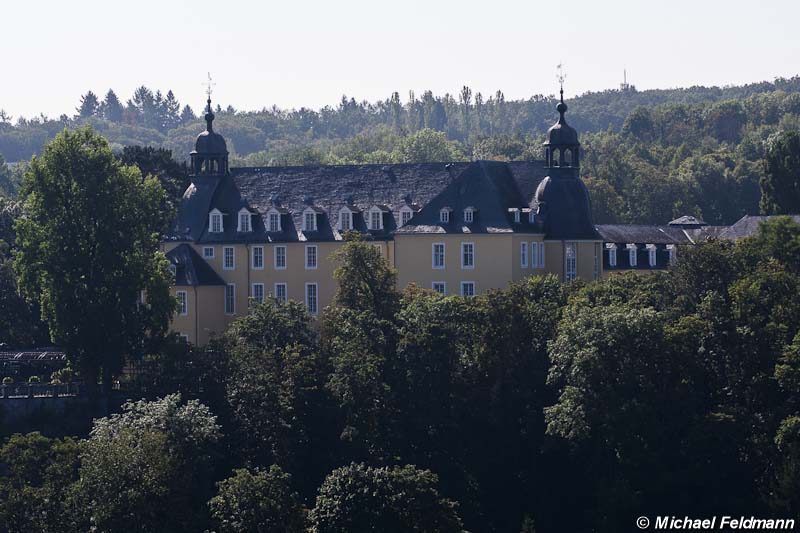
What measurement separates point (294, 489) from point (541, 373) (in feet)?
38.9

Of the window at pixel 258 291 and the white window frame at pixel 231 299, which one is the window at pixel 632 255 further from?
the white window frame at pixel 231 299

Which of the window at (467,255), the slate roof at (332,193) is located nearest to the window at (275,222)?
the slate roof at (332,193)

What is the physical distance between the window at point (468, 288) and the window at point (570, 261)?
16.1ft

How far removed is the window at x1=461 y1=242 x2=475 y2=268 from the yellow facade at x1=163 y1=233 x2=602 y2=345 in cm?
5

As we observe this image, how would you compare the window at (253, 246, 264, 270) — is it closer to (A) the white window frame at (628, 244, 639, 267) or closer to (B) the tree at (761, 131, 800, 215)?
(A) the white window frame at (628, 244, 639, 267)

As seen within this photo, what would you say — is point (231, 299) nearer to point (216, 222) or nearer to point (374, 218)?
point (216, 222)

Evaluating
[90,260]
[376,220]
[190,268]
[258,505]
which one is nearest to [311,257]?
[376,220]

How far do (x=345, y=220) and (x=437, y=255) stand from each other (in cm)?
624

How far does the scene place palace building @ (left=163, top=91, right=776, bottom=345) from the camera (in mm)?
82938

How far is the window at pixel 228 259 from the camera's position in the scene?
291ft

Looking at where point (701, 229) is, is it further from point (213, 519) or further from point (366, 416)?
point (213, 519)

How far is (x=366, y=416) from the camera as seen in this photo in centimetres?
6819

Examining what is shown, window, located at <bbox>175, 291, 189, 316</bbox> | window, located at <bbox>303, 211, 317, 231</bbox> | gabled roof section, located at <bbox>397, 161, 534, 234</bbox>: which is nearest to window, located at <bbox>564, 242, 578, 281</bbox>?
gabled roof section, located at <bbox>397, 161, 534, 234</bbox>

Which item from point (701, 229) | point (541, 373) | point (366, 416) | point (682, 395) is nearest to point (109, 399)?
point (366, 416)
